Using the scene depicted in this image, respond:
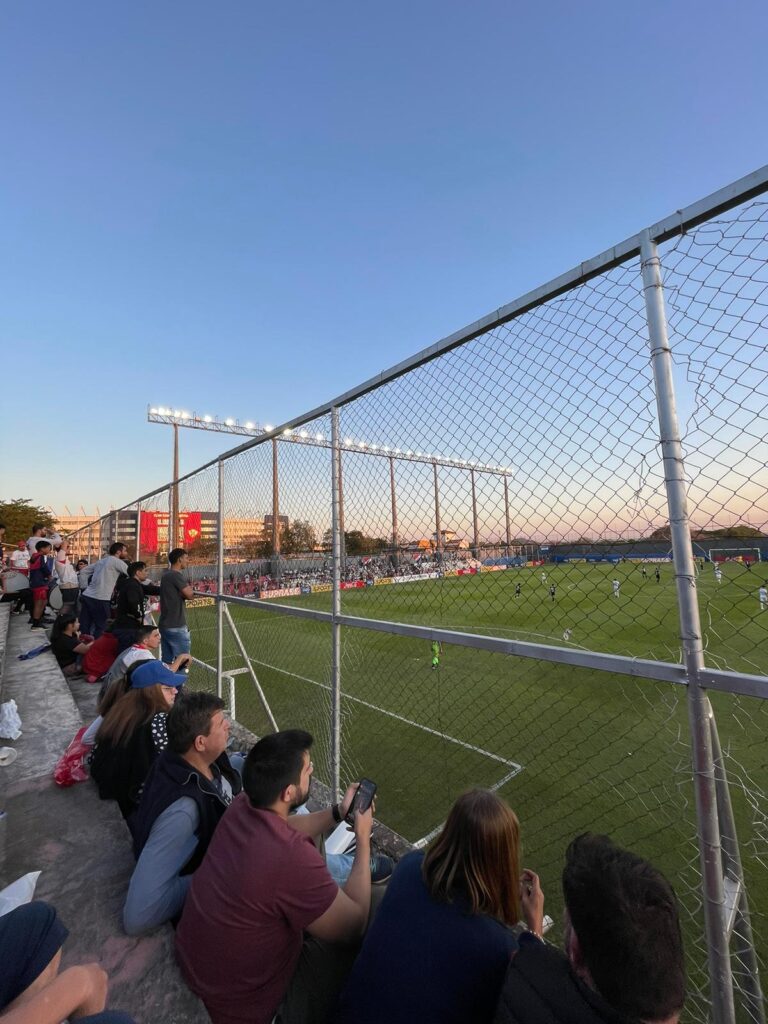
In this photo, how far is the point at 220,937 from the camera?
1599 mm

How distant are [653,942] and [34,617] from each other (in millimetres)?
11641

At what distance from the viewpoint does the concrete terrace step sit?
1.81m

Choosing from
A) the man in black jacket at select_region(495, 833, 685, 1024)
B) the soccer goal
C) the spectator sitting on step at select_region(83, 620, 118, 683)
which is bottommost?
the spectator sitting on step at select_region(83, 620, 118, 683)

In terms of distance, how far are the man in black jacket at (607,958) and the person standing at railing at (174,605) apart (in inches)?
200

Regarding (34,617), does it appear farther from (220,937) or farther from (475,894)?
(475,894)

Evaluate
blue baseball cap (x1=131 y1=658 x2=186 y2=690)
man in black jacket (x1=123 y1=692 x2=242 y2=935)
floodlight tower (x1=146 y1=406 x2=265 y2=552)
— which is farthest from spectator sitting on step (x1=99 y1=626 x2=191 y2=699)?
floodlight tower (x1=146 y1=406 x2=265 y2=552)

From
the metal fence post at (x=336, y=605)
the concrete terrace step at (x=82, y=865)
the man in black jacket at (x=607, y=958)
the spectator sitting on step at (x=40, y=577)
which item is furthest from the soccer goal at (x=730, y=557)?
the spectator sitting on step at (x=40, y=577)

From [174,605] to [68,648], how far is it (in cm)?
234

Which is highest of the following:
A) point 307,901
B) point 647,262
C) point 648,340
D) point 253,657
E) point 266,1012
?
point 647,262

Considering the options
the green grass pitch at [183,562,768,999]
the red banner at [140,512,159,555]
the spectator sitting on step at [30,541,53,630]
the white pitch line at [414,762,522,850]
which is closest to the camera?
the green grass pitch at [183,562,768,999]

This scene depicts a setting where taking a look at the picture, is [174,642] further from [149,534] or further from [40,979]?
[40,979]

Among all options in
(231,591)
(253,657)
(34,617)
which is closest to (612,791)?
(231,591)

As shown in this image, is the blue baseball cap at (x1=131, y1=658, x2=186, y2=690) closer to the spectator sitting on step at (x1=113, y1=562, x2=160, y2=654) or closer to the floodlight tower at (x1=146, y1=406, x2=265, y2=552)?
the spectator sitting on step at (x1=113, y1=562, x2=160, y2=654)

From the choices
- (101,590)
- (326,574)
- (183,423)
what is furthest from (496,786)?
(183,423)
